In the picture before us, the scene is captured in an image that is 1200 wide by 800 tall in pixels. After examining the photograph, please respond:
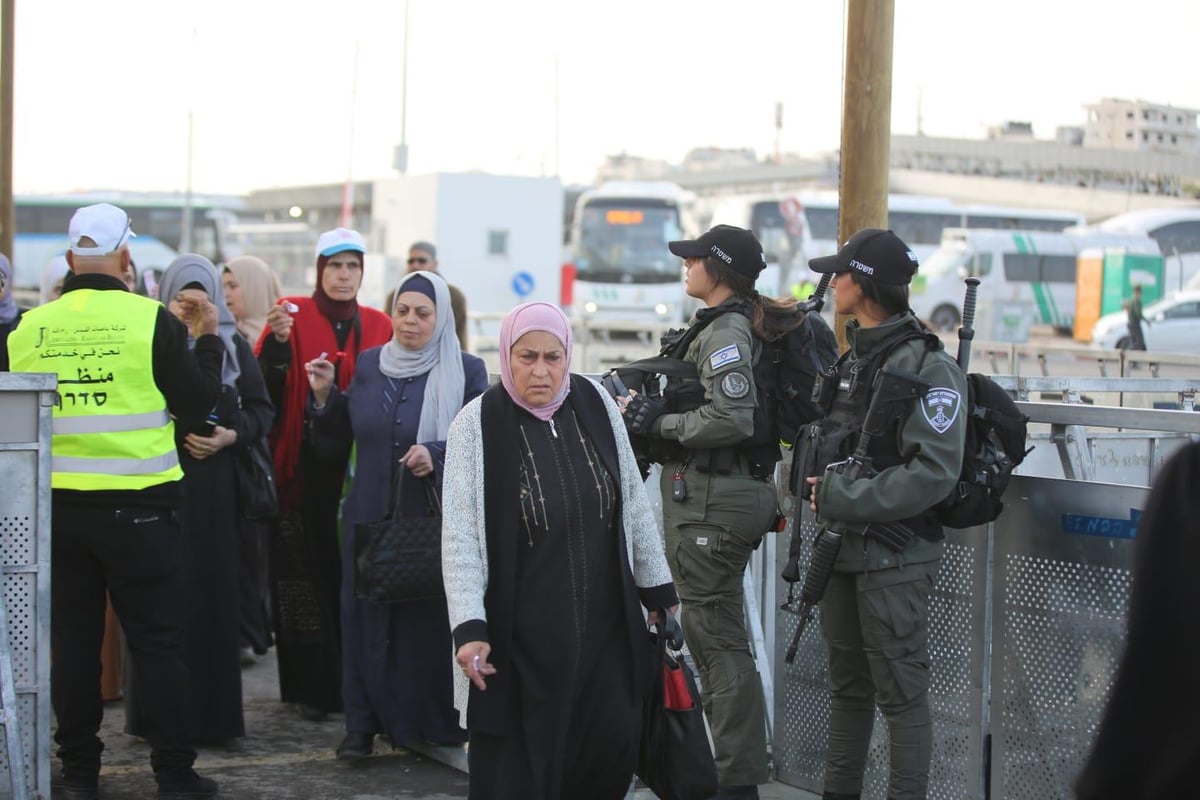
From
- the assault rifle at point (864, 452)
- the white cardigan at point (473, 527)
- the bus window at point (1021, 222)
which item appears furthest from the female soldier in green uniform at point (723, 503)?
the bus window at point (1021, 222)

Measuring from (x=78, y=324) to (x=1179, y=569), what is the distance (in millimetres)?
4192

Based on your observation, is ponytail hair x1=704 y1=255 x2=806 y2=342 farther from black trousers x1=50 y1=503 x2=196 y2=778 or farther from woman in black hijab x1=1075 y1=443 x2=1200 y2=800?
woman in black hijab x1=1075 y1=443 x2=1200 y2=800

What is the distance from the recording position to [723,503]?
5.17 m

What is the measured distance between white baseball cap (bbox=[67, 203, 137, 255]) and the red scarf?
1522mm

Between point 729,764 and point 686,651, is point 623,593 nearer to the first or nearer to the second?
point 729,764

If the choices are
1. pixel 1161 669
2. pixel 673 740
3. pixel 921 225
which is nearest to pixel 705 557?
pixel 673 740

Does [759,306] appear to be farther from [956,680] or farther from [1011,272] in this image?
[1011,272]

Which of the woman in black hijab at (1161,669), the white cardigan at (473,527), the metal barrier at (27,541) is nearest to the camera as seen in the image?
the woman in black hijab at (1161,669)

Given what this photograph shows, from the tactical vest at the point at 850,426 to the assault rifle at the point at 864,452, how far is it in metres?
0.03

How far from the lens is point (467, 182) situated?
111ft

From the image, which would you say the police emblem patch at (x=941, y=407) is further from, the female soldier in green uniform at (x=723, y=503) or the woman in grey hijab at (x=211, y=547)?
the woman in grey hijab at (x=211, y=547)

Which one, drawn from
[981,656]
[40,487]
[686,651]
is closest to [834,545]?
[981,656]

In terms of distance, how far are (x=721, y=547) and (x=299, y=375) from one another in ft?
8.39

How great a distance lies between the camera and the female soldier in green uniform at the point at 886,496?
4.52 metres
